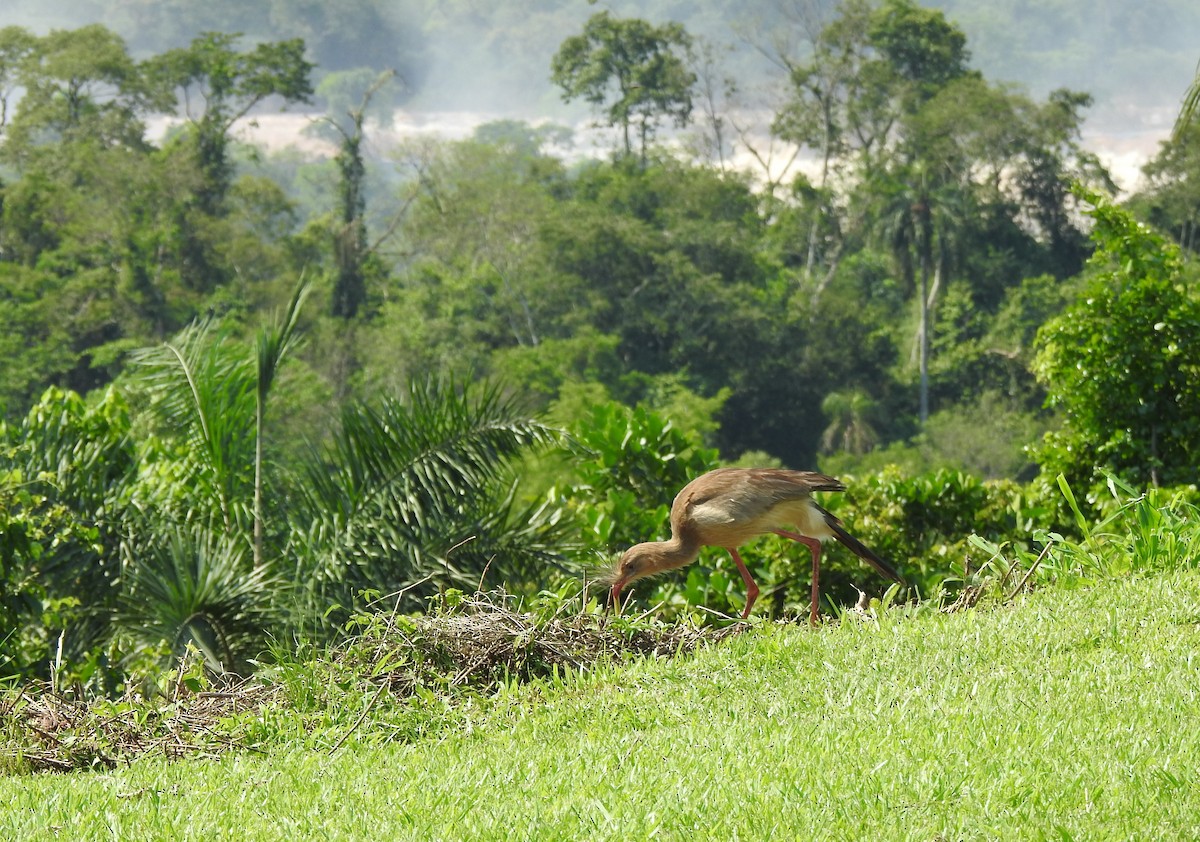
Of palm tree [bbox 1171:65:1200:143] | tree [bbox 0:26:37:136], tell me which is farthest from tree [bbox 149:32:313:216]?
palm tree [bbox 1171:65:1200:143]

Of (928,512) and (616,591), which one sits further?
(928,512)

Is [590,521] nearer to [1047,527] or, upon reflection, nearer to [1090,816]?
[1047,527]

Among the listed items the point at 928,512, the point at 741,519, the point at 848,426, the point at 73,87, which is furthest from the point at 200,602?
the point at 73,87

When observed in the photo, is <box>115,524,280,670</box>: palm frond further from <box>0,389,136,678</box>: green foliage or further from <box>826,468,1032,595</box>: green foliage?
<box>826,468,1032,595</box>: green foliage

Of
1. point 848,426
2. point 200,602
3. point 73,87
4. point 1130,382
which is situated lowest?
point 848,426

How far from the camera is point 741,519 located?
4707 mm

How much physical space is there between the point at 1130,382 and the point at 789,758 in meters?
4.76

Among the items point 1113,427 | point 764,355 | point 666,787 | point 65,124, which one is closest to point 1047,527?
point 1113,427

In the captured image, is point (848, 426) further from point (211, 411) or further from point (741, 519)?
point (741, 519)

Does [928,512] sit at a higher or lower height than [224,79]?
lower

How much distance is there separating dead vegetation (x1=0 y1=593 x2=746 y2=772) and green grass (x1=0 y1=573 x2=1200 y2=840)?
0.23 metres

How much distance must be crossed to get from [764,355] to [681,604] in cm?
3657

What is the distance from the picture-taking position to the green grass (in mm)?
2904

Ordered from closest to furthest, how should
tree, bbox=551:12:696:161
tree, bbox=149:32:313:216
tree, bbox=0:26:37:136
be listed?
1. tree, bbox=149:32:313:216
2. tree, bbox=0:26:37:136
3. tree, bbox=551:12:696:161
